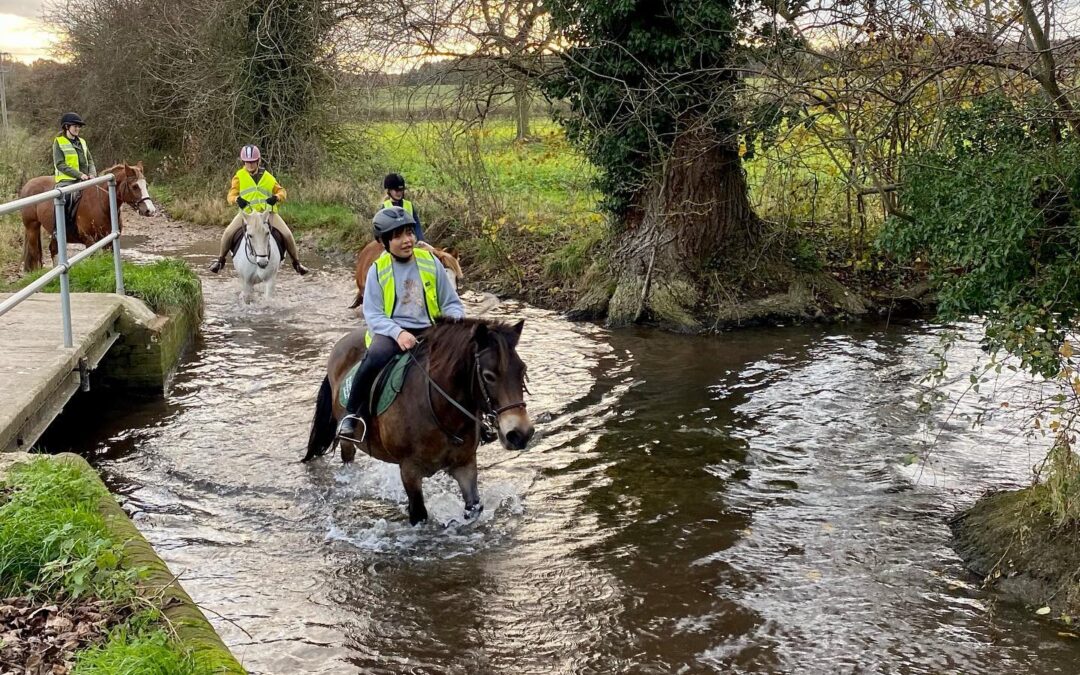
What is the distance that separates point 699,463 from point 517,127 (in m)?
10.1

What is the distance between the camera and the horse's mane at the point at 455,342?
6.12 metres

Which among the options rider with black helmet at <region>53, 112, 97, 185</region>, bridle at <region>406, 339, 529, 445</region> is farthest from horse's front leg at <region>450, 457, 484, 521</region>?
rider with black helmet at <region>53, 112, 97, 185</region>

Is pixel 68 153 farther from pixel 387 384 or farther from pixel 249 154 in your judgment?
pixel 387 384

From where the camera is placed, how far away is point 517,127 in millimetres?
17172

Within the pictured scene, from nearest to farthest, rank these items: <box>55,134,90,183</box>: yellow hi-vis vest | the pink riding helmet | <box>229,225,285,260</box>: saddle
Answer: the pink riding helmet < <box>55,134,90,183</box>: yellow hi-vis vest < <box>229,225,285,260</box>: saddle

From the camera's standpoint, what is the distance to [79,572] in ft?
13.4

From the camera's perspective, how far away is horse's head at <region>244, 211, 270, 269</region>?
14.2m

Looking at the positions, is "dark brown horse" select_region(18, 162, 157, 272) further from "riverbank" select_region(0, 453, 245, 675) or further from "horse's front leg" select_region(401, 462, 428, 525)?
"riverbank" select_region(0, 453, 245, 675)

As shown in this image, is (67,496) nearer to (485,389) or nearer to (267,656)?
(267,656)

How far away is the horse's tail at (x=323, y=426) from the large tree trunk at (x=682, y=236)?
6739mm

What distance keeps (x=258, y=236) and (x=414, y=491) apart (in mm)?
8375

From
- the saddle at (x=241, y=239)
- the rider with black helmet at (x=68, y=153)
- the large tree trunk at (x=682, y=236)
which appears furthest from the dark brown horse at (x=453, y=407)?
the rider with black helmet at (x=68, y=153)

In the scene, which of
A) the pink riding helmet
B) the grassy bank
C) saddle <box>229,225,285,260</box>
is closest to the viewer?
the grassy bank

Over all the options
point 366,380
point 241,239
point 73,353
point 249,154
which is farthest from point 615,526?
point 241,239
